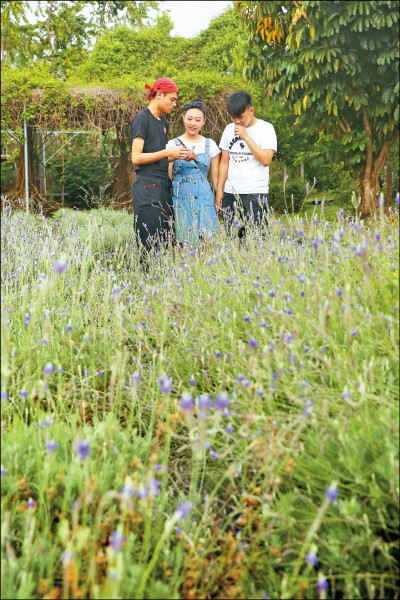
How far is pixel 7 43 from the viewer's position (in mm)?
23688

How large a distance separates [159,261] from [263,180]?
1127 mm

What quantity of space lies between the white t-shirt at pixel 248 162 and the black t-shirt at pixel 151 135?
54 centimetres

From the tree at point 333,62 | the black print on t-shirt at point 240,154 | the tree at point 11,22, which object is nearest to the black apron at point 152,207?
the black print on t-shirt at point 240,154

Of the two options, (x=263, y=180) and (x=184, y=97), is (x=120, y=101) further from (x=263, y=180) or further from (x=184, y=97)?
(x=263, y=180)

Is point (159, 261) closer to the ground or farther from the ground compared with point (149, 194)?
closer to the ground

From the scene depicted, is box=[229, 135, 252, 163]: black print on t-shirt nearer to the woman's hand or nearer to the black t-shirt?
the woman's hand

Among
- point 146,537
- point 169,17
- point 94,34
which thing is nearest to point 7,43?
point 94,34

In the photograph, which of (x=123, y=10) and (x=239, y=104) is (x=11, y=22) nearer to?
(x=123, y=10)

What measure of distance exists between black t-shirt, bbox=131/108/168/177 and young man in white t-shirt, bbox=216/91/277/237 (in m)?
0.52

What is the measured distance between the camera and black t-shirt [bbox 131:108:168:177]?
4891 mm

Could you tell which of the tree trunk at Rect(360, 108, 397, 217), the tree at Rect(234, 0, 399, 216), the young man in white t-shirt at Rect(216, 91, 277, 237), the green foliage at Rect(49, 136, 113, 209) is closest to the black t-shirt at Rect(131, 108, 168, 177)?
the young man in white t-shirt at Rect(216, 91, 277, 237)

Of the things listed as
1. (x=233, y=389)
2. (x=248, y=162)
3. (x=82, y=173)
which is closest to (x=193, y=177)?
(x=248, y=162)

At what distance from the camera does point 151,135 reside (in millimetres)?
4988

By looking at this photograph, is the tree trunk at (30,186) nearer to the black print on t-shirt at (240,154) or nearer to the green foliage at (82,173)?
the green foliage at (82,173)
